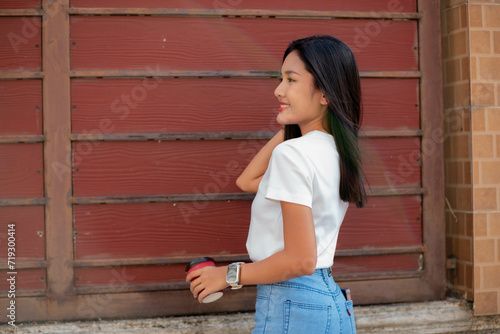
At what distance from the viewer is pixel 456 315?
295cm

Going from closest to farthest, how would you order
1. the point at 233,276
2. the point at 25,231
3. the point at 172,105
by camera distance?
the point at 233,276
the point at 25,231
the point at 172,105

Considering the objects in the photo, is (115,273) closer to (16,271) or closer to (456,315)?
(16,271)

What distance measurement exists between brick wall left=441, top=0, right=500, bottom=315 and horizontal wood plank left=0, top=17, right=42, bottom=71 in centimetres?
243

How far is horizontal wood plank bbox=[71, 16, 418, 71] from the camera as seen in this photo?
276 centimetres

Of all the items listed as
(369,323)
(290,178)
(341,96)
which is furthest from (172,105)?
(369,323)

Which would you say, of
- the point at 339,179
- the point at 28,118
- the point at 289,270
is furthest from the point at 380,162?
the point at 28,118

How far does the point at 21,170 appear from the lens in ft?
8.91

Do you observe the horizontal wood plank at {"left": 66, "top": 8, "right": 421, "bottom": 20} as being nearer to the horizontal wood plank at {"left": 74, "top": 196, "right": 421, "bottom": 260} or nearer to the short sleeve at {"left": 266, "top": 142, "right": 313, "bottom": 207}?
the horizontal wood plank at {"left": 74, "top": 196, "right": 421, "bottom": 260}

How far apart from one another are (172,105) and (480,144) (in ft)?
5.91

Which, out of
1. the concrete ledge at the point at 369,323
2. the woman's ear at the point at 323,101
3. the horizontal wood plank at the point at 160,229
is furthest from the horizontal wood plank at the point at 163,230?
the woman's ear at the point at 323,101

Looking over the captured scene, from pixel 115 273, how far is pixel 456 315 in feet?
6.56

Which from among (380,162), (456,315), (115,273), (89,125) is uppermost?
(89,125)

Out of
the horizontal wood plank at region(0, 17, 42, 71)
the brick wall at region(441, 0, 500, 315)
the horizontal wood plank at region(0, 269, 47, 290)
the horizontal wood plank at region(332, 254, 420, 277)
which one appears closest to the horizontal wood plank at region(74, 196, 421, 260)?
the horizontal wood plank at region(332, 254, 420, 277)

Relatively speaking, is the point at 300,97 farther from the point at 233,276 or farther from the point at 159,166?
the point at 159,166
